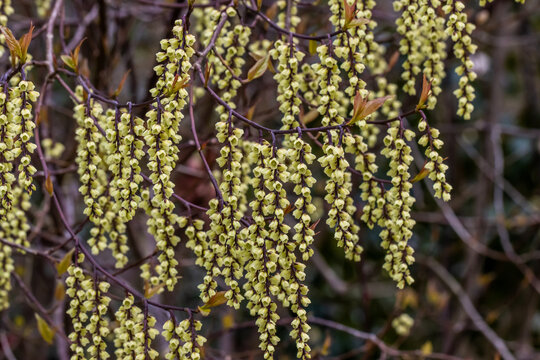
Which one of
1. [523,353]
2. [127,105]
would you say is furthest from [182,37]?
[523,353]

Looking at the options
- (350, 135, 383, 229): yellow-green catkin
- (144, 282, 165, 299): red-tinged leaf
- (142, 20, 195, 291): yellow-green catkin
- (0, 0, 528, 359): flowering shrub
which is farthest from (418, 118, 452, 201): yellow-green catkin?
(144, 282, 165, 299): red-tinged leaf

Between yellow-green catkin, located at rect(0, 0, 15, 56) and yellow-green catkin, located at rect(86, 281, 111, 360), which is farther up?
yellow-green catkin, located at rect(0, 0, 15, 56)

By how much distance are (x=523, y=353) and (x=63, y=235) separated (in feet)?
7.19

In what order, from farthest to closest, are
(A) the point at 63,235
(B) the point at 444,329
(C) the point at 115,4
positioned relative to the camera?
(B) the point at 444,329
(C) the point at 115,4
(A) the point at 63,235

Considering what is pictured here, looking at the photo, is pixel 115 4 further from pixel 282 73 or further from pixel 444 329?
pixel 444 329

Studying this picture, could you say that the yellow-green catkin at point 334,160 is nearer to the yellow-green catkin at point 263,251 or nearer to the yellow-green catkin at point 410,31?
the yellow-green catkin at point 263,251

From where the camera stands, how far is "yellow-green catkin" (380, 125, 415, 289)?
1.07 meters

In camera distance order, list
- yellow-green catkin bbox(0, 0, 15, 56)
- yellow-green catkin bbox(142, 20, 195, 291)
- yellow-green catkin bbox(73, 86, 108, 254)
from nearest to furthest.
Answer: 1. yellow-green catkin bbox(142, 20, 195, 291)
2. yellow-green catkin bbox(73, 86, 108, 254)
3. yellow-green catkin bbox(0, 0, 15, 56)

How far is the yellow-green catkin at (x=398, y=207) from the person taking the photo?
3.51ft

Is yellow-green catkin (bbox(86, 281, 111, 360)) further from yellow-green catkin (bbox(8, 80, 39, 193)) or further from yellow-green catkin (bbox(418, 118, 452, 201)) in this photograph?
yellow-green catkin (bbox(418, 118, 452, 201))

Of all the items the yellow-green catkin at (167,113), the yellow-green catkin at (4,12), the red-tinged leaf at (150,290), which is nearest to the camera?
the yellow-green catkin at (167,113)

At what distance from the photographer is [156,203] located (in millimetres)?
1113

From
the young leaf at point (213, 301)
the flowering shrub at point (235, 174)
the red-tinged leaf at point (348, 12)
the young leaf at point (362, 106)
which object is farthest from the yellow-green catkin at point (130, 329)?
the red-tinged leaf at point (348, 12)

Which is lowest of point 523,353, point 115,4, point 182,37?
point 523,353
